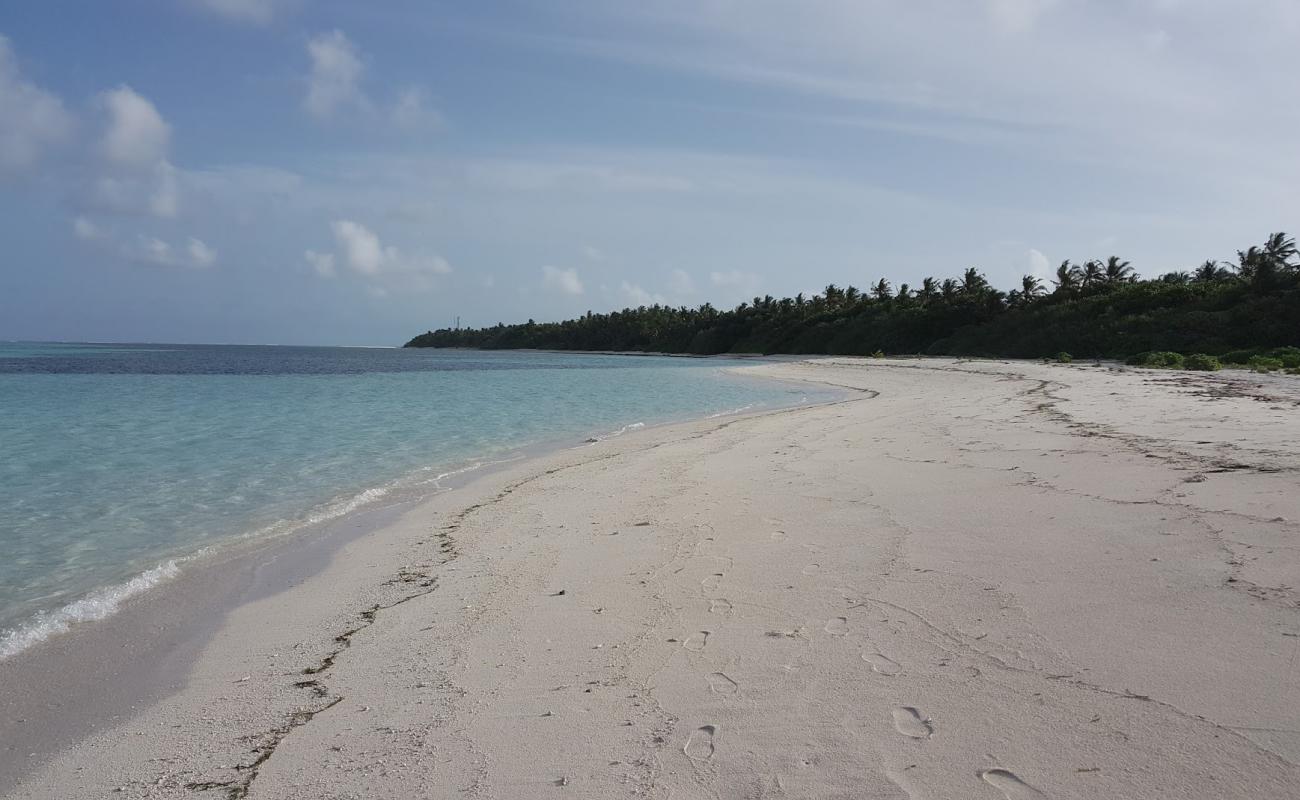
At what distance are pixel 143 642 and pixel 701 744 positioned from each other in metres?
4.22

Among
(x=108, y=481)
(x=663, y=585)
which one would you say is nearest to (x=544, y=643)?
(x=663, y=585)

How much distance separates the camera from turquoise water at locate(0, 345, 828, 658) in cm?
699

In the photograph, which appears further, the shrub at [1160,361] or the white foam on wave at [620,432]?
the shrub at [1160,361]

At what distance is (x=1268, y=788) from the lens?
2.58 m

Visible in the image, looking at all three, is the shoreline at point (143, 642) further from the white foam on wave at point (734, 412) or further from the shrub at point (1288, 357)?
the shrub at point (1288, 357)

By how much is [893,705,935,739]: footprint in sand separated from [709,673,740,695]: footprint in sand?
0.76m

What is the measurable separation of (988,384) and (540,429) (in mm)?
17592

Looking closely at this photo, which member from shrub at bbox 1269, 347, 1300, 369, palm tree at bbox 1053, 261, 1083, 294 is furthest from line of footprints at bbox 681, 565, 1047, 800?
palm tree at bbox 1053, 261, 1083, 294

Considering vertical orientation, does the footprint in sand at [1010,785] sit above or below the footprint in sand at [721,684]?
above

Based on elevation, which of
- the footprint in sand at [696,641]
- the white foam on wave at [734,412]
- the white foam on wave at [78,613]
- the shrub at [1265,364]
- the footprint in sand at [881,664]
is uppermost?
the shrub at [1265,364]

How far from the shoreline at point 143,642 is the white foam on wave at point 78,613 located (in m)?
0.04

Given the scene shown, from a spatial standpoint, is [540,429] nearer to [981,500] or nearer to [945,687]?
[981,500]

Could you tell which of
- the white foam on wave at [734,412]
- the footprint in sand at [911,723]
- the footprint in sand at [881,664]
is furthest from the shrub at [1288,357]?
the footprint in sand at [911,723]

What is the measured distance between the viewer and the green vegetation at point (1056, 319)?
44.5m
